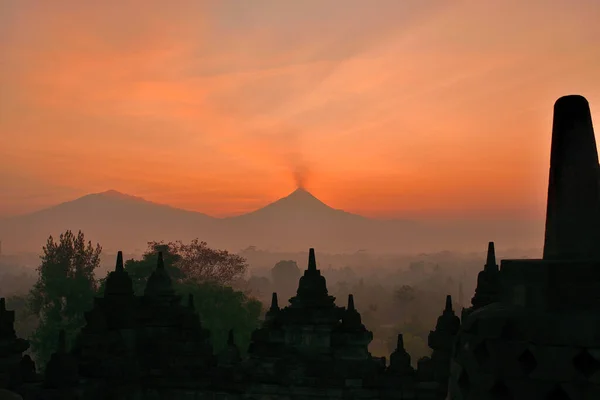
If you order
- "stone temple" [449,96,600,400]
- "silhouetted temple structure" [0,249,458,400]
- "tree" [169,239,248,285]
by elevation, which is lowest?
"silhouetted temple structure" [0,249,458,400]

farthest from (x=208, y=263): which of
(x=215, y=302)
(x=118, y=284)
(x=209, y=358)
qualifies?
→ (x=209, y=358)

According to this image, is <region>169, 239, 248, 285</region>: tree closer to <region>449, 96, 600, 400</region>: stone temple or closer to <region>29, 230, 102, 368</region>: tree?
<region>29, 230, 102, 368</region>: tree

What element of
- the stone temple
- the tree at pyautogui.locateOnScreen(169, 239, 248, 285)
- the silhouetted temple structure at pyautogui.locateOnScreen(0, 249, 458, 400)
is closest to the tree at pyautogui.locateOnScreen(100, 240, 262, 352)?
the tree at pyautogui.locateOnScreen(169, 239, 248, 285)

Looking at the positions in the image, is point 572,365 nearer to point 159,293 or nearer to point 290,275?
point 159,293

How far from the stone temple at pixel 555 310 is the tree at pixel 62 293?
41177mm

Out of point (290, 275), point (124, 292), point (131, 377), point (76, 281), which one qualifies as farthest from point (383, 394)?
point (290, 275)

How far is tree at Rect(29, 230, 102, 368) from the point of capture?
43156mm

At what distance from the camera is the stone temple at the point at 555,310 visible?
13.3 ft

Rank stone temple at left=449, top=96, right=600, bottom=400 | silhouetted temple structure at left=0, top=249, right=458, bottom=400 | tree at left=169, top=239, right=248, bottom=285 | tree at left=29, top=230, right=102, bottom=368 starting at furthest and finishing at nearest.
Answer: tree at left=169, top=239, right=248, bottom=285
tree at left=29, top=230, right=102, bottom=368
silhouetted temple structure at left=0, top=249, right=458, bottom=400
stone temple at left=449, top=96, right=600, bottom=400

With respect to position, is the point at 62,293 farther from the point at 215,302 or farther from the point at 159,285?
the point at 159,285

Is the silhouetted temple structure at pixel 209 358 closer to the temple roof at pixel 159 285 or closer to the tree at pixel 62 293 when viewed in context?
the temple roof at pixel 159 285

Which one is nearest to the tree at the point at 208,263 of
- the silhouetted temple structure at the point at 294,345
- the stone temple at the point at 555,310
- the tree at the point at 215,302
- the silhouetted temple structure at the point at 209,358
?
the tree at the point at 215,302

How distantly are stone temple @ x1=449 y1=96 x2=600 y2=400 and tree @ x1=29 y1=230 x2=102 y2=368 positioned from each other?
135ft

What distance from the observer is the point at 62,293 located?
47062 mm
